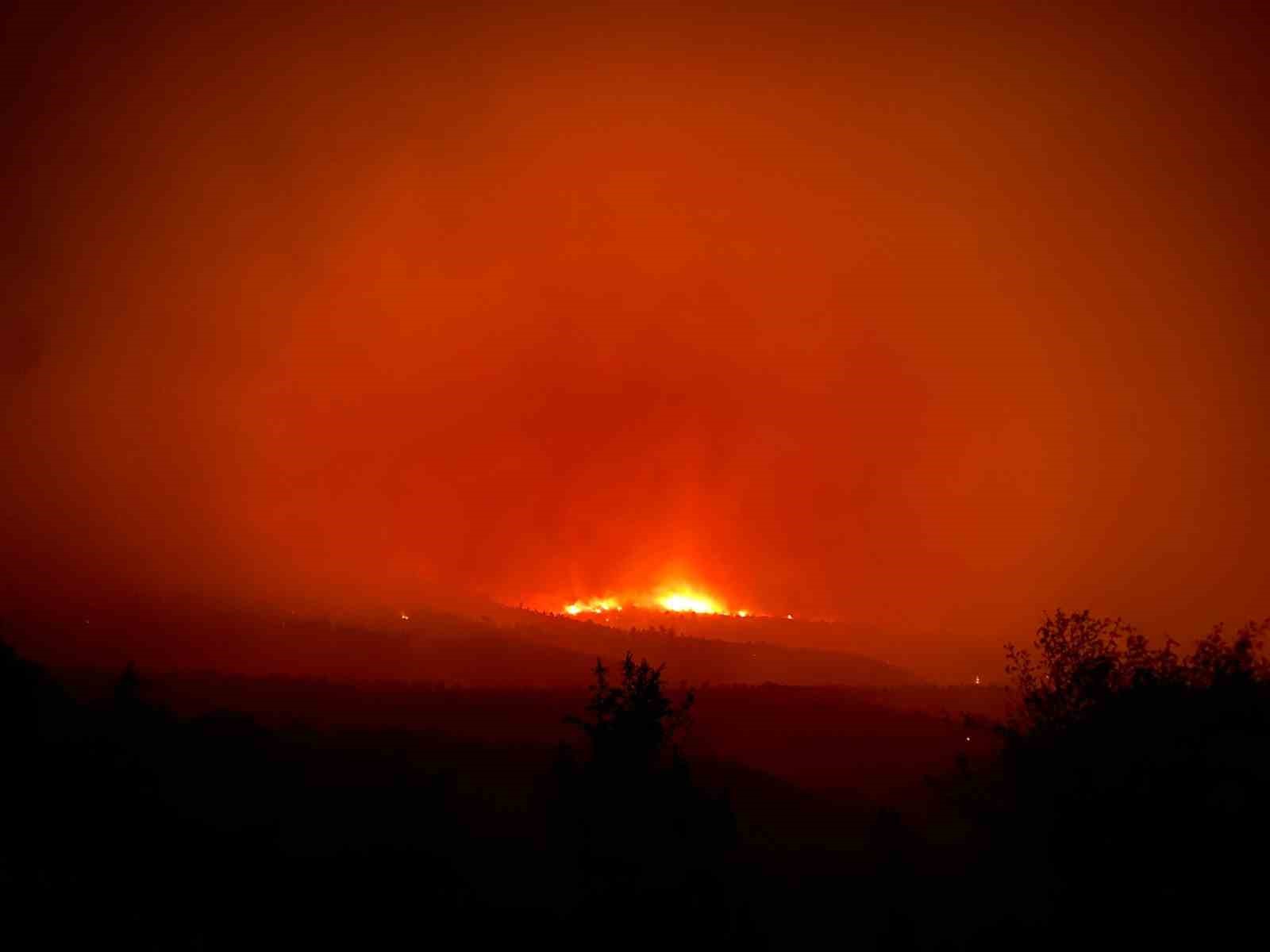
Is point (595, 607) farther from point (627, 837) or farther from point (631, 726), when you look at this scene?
→ point (627, 837)

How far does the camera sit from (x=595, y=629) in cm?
7775

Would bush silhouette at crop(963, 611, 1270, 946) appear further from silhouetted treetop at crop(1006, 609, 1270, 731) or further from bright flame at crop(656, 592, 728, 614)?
bright flame at crop(656, 592, 728, 614)

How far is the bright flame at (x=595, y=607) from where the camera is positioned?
3568 inches

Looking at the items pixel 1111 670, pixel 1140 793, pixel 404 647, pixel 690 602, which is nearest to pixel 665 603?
pixel 690 602

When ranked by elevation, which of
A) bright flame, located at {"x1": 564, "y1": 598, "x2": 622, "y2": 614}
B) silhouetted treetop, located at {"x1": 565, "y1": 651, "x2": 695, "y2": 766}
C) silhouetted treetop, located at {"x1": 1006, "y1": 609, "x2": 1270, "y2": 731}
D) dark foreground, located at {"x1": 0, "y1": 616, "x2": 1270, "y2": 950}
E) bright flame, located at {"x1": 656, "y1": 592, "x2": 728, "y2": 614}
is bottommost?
dark foreground, located at {"x1": 0, "y1": 616, "x2": 1270, "y2": 950}

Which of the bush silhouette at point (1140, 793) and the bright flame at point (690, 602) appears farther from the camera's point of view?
the bright flame at point (690, 602)

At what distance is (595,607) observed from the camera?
93.2 metres

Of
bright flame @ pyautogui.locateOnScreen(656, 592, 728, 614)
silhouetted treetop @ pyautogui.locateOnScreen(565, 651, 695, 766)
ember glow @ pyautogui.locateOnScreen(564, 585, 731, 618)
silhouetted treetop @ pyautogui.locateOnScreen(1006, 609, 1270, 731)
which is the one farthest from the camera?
bright flame @ pyautogui.locateOnScreen(656, 592, 728, 614)

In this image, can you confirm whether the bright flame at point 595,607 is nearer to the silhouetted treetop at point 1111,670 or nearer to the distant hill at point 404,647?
the distant hill at point 404,647

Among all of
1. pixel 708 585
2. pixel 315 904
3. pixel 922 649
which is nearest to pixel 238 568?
pixel 708 585

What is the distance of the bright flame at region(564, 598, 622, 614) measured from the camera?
9063 cm

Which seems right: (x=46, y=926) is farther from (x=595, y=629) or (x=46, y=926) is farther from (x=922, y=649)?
(x=922, y=649)

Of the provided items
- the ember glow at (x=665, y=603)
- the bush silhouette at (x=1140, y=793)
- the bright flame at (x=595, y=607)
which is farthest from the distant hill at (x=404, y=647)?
the bush silhouette at (x=1140, y=793)

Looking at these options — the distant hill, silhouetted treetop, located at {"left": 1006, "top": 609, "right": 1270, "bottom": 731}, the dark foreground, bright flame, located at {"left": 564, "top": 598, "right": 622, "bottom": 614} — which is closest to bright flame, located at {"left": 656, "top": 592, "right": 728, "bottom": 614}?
bright flame, located at {"left": 564, "top": 598, "right": 622, "bottom": 614}
